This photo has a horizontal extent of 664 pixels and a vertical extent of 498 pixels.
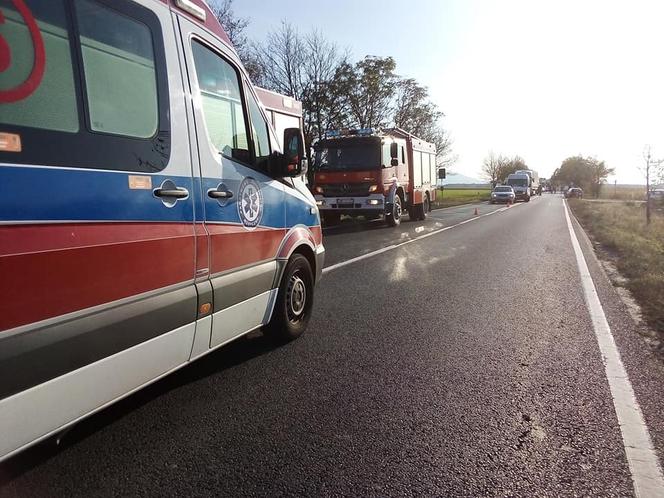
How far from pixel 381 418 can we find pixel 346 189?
40.1 feet

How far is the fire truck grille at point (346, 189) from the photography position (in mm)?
14766

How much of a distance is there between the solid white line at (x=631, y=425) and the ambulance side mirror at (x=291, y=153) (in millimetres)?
2882

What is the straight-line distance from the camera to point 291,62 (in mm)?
24641

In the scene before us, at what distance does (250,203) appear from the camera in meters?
3.54

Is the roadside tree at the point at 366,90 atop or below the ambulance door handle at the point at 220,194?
atop

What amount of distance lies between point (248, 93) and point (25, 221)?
2.33m

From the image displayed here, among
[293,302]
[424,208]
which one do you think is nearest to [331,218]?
[424,208]

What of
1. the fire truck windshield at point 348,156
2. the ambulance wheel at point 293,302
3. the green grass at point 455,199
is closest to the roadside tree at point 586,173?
the green grass at point 455,199

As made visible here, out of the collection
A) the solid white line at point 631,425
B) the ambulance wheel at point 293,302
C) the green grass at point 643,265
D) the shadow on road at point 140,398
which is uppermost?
the ambulance wheel at point 293,302

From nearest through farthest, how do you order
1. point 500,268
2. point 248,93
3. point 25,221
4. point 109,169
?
1. point 25,221
2. point 109,169
3. point 248,93
4. point 500,268

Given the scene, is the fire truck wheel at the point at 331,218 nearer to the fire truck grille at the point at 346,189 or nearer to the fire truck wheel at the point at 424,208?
the fire truck grille at the point at 346,189

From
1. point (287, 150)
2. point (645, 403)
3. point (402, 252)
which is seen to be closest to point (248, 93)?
point (287, 150)

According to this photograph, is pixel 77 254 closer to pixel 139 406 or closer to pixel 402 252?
pixel 139 406

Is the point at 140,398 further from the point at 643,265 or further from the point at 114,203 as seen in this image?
the point at 643,265
